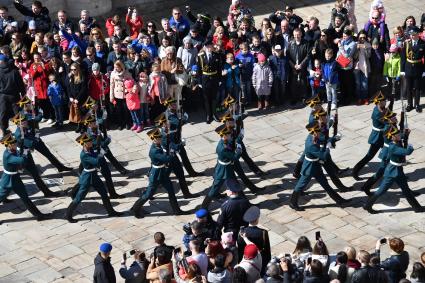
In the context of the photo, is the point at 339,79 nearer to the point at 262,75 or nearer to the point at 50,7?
the point at 262,75

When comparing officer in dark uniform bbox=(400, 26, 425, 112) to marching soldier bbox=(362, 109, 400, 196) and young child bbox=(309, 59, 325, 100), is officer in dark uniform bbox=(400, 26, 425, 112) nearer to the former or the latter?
young child bbox=(309, 59, 325, 100)

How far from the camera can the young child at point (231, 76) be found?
22125 millimetres

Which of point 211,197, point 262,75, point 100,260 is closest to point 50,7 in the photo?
point 262,75

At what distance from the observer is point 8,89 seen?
2164 centimetres

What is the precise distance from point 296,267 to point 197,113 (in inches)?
336

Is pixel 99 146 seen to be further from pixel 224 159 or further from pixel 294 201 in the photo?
pixel 294 201

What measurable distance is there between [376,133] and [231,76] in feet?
12.0

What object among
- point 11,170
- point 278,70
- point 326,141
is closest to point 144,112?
point 278,70

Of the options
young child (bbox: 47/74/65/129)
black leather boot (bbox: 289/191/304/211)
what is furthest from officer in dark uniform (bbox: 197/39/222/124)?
black leather boot (bbox: 289/191/304/211)

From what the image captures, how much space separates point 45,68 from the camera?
72.0 ft

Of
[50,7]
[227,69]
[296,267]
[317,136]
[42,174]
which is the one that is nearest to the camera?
[296,267]

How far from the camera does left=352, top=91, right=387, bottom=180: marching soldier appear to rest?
19.4 meters

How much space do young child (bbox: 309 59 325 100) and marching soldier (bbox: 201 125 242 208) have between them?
153 inches

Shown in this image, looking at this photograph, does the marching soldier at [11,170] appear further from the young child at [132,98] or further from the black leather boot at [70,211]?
the young child at [132,98]
